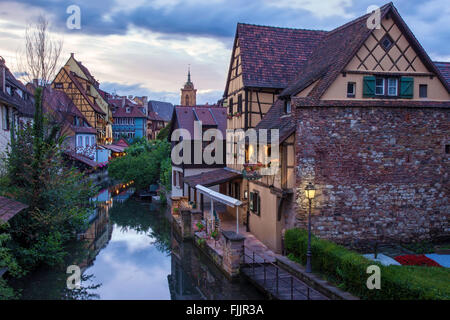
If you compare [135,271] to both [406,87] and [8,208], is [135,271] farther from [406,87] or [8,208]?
[406,87]

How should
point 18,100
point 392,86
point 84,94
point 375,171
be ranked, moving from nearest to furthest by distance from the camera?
point 375,171
point 392,86
point 18,100
point 84,94

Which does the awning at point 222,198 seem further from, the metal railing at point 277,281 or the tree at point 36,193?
the tree at point 36,193

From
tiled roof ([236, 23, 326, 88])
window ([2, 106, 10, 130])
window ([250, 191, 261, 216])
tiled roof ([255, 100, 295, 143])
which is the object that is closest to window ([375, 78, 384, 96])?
tiled roof ([255, 100, 295, 143])

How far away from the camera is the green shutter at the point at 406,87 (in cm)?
1489

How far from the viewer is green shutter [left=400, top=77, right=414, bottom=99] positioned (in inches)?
586

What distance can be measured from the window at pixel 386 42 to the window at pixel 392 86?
117 cm

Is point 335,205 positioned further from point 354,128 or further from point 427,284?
point 427,284

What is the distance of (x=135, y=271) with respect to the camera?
15.6 m

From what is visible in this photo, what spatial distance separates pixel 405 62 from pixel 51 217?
1426 centimetres

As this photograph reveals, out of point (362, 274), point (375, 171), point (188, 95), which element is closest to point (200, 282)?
point (362, 274)

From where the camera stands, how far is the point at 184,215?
66.5 feet

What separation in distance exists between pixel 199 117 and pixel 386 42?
16.6 m

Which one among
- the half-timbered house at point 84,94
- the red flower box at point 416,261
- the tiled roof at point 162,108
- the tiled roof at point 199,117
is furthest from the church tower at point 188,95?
the red flower box at point 416,261
